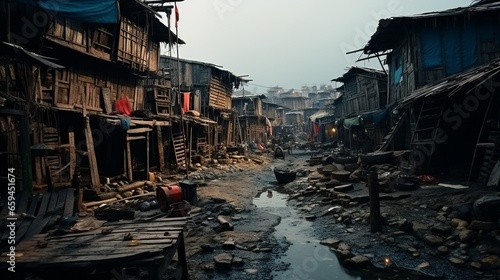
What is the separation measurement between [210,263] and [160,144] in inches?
455

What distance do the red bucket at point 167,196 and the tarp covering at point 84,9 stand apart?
25.0ft

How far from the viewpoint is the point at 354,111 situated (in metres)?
26.4

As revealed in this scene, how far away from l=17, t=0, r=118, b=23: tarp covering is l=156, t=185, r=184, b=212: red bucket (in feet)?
25.0

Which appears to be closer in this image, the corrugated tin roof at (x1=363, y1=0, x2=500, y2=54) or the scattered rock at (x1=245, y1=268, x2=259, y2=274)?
the scattered rock at (x1=245, y1=268, x2=259, y2=274)

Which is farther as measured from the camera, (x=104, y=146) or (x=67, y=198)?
(x=104, y=146)

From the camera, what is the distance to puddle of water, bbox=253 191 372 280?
6020 mm

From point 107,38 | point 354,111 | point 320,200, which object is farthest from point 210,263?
point 354,111

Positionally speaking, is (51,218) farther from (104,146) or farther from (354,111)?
(354,111)

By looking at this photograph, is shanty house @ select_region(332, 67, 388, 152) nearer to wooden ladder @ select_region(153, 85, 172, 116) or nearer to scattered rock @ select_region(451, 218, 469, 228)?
scattered rock @ select_region(451, 218, 469, 228)

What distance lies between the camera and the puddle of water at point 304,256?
19.7 ft

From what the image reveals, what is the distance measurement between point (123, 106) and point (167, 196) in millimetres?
8281

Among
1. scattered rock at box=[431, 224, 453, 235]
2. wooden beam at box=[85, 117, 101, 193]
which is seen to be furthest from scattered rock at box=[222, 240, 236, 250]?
wooden beam at box=[85, 117, 101, 193]

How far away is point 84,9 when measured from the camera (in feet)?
36.6

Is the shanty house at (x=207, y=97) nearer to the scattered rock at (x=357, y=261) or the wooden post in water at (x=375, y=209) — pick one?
the wooden post in water at (x=375, y=209)
